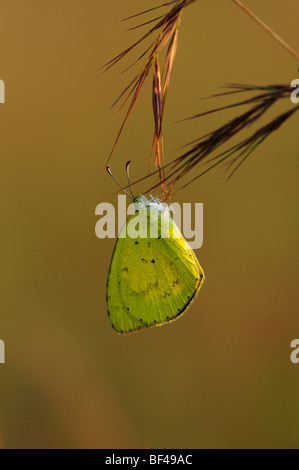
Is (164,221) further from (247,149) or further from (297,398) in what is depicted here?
(247,149)

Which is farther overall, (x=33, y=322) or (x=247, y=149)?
(x=33, y=322)

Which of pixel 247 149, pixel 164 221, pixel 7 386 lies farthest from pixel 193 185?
pixel 247 149

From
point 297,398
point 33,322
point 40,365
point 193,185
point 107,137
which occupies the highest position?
point 107,137

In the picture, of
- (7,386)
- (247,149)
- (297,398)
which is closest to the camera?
(247,149)

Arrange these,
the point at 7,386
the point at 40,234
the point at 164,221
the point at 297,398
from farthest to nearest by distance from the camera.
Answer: the point at 40,234 < the point at 7,386 < the point at 297,398 < the point at 164,221
